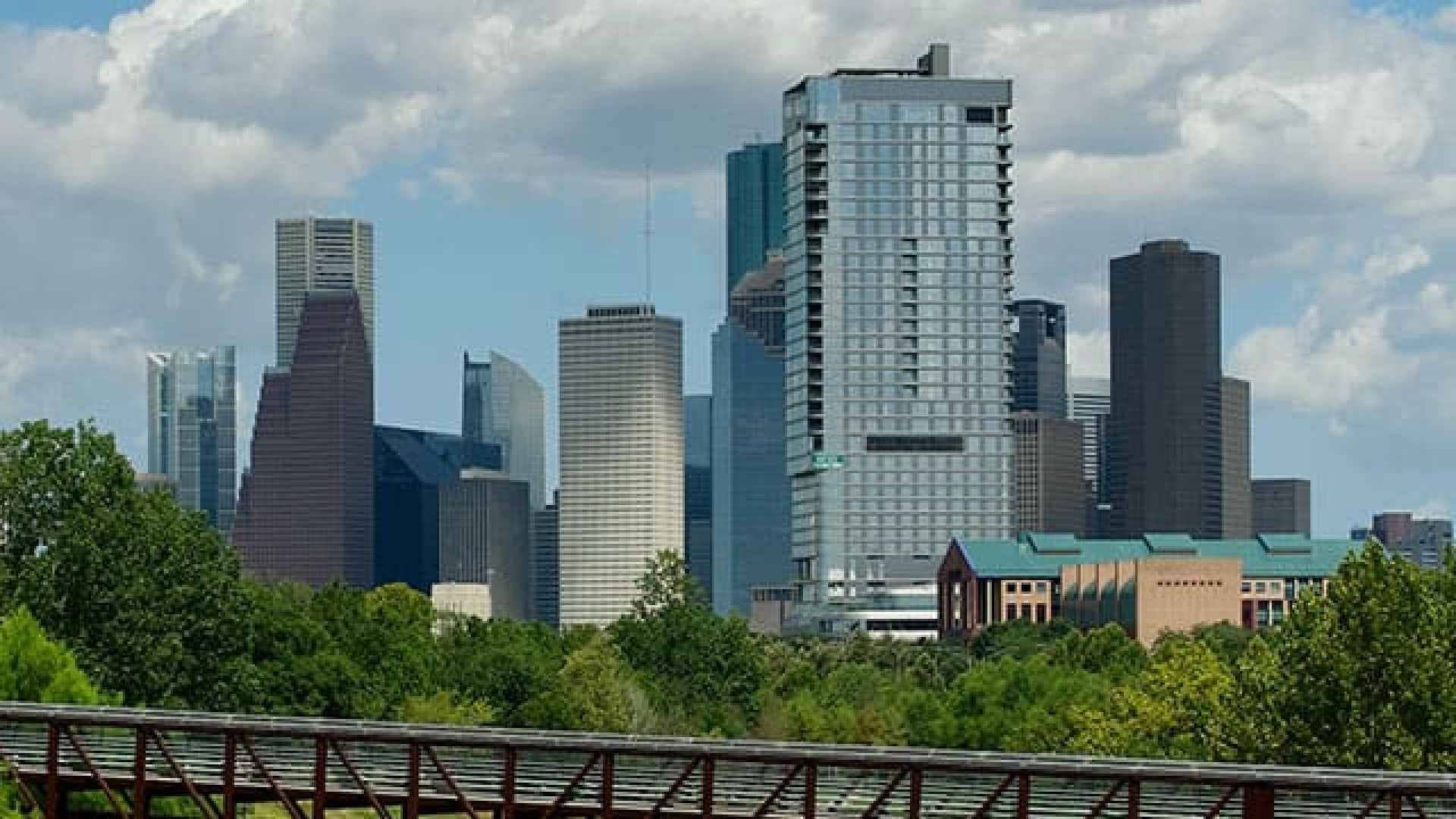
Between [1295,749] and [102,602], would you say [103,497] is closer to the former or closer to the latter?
[102,602]

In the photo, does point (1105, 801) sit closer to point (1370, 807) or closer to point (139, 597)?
point (1370, 807)

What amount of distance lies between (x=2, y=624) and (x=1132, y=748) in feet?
166

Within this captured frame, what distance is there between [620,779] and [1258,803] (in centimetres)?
2102

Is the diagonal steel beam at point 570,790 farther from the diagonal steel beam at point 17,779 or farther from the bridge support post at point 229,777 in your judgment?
the diagonal steel beam at point 17,779

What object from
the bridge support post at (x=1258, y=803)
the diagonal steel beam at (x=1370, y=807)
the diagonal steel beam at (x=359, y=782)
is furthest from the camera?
the diagonal steel beam at (x=359, y=782)

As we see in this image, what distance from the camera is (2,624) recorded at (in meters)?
125

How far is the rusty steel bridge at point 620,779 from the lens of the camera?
2830 inches

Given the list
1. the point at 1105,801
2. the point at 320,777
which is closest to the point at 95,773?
the point at 320,777

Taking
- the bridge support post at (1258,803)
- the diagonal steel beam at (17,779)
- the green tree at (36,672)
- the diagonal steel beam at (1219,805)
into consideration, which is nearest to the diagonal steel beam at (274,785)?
the diagonal steel beam at (17,779)

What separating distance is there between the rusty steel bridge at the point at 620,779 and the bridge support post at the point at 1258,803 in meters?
0.04

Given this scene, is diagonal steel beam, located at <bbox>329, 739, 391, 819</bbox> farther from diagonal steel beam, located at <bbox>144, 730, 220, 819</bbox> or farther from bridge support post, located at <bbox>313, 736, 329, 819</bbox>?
diagonal steel beam, located at <bbox>144, 730, 220, 819</bbox>

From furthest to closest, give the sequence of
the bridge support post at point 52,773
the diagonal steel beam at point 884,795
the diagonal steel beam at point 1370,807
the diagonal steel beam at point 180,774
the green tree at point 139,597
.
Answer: the green tree at point 139,597 < the bridge support post at point 52,773 < the diagonal steel beam at point 180,774 < the diagonal steel beam at point 884,795 < the diagonal steel beam at point 1370,807

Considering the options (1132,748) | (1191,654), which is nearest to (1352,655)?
(1132,748)

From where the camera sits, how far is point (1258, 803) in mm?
71938
